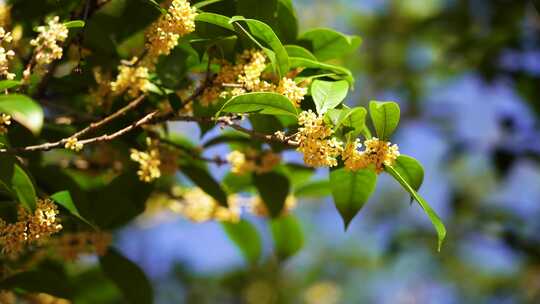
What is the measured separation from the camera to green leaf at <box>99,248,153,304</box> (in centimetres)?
171

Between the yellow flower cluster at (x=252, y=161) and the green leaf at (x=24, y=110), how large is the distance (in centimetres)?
76

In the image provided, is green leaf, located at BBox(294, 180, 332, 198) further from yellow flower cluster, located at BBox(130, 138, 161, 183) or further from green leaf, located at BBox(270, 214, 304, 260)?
yellow flower cluster, located at BBox(130, 138, 161, 183)

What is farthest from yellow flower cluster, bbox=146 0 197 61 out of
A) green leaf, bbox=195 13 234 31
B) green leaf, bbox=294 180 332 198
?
green leaf, bbox=294 180 332 198

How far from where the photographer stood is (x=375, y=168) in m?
1.23

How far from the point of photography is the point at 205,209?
196cm

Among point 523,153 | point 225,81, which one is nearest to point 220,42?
point 225,81

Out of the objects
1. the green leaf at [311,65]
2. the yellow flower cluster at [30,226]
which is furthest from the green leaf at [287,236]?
the yellow flower cluster at [30,226]

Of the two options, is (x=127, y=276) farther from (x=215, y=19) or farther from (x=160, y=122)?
(x=215, y=19)

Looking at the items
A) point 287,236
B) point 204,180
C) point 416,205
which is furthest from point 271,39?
point 416,205

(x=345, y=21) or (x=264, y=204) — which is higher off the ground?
(x=264, y=204)

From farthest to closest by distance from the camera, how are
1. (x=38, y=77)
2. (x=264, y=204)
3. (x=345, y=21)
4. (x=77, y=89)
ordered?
1. (x=345, y=21)
2. (x=264, y=204)
3. (x=77, y=89)
4. (x=38, y=77)

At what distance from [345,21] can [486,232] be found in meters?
3.57

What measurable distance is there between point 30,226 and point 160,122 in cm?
35

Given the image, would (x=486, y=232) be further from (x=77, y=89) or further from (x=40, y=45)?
(x=40, y=45)
